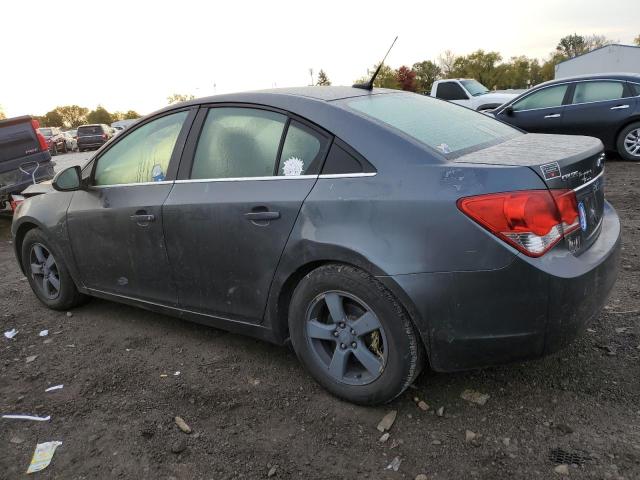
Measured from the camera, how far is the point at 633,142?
30.2 feet

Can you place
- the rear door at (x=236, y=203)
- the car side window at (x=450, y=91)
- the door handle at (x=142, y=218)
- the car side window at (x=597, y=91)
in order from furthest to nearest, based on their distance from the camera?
the car side window at (x=450, y=91) < the car side window at (x=597, y=91) < the door handle at (x=142, y=218) < the rear door at (x=236, y=203)

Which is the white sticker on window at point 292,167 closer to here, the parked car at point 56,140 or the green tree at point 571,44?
the parked car at point 56,140

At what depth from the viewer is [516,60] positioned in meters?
58.5

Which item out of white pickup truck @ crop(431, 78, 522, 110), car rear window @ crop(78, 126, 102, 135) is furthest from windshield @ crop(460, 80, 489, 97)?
car rear window @ crop(78, 126, 102, 135)

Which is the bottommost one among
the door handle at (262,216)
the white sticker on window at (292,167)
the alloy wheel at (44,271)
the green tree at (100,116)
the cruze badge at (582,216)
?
the green tree at (100,116)

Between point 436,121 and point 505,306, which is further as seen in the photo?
point 436,121

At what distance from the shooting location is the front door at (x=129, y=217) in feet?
11.4

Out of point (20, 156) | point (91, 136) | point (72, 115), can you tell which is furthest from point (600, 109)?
point (72, 115)

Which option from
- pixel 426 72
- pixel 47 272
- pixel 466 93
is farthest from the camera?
pixel 426 72

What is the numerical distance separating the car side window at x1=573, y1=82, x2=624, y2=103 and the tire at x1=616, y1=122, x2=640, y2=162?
584mm

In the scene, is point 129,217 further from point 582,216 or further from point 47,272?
point 582,216

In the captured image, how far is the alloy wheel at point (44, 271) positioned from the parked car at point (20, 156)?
5.06m

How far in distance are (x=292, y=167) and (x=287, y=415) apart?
1293mm

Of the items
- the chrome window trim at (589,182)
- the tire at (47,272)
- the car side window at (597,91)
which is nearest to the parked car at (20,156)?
the tire at (47,272)
